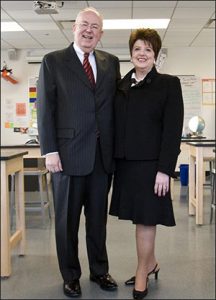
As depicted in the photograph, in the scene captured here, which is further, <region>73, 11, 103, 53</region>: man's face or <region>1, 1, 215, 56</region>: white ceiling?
<region>1, 1, 215, 56</region>: white ceiling

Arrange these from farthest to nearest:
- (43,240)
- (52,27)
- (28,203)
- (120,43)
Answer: (120,43)
(52,27)
(28,203)
(43,240)

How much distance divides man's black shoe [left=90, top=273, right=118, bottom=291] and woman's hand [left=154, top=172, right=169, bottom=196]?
0.52 metres

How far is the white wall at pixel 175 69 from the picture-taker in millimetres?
6602

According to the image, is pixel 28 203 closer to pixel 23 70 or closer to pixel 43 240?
pixel 43 240

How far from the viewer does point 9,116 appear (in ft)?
22.3

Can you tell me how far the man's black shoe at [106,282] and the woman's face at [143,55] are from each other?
1.01m

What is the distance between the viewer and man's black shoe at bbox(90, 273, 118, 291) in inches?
Result: 73.8

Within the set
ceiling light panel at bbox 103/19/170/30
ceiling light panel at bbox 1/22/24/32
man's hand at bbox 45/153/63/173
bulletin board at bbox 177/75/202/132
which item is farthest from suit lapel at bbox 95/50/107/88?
bulletin board at bbox 177/75/202/132

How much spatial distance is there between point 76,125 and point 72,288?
0.76m

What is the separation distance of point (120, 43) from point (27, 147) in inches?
124

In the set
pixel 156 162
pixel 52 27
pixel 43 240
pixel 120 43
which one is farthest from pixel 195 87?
pixel 156 162

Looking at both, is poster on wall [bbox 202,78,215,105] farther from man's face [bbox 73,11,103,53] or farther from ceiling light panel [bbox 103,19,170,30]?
man's face [bbox 73,11,103,53]

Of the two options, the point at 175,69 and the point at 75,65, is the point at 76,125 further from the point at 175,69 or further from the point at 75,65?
the point at 175,69

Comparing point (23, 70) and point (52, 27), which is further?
point (23, 70)
